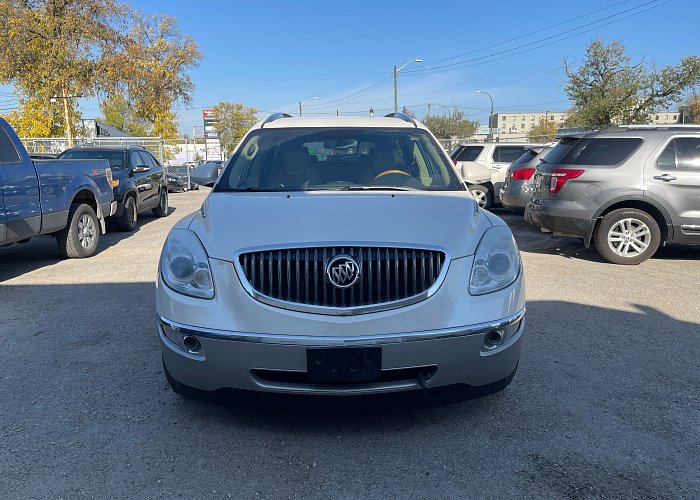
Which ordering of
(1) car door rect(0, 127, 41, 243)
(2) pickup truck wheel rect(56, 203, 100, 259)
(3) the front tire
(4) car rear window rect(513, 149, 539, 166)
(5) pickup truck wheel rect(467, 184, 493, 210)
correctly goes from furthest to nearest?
(5) pickup truck wheel rect(467, 184, 493, 210) → (4) car rear window rect(513, 149, 539, 166) → (2) pickup truck wheel rect(56, 203, 100, 259) → (3) the front tire → (1) car door rect(0, 127, 41, 243)

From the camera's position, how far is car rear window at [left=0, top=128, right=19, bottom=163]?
6.14 meters

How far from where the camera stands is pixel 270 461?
2658 millimetres

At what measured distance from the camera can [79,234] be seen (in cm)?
790

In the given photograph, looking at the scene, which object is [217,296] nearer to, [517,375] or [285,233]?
[285,233]

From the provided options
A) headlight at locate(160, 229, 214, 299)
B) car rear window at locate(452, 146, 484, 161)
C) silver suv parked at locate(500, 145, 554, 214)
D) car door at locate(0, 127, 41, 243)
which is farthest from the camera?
car rear window at locate(452, 146, 484, 161)

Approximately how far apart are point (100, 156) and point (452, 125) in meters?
58.0

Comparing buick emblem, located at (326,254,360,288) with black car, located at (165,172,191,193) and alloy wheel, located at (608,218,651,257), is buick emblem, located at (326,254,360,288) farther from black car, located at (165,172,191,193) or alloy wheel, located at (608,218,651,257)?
black car, located at (165,172,191,193)

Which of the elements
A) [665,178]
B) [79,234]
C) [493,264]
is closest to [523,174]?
[665,178]

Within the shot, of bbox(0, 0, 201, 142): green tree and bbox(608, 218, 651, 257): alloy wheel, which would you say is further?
bbox(0, 0, 201, 142): green tree

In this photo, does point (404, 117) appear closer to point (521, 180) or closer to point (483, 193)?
point (521, 180)

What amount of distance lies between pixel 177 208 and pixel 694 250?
13338 millimetres

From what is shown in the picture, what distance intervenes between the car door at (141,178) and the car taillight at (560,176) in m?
8.11

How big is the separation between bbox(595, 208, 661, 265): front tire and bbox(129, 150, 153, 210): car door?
884 centimetres

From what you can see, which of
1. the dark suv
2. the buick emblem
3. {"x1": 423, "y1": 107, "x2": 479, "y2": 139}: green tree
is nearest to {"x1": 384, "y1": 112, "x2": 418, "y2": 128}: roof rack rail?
the buick emblem
